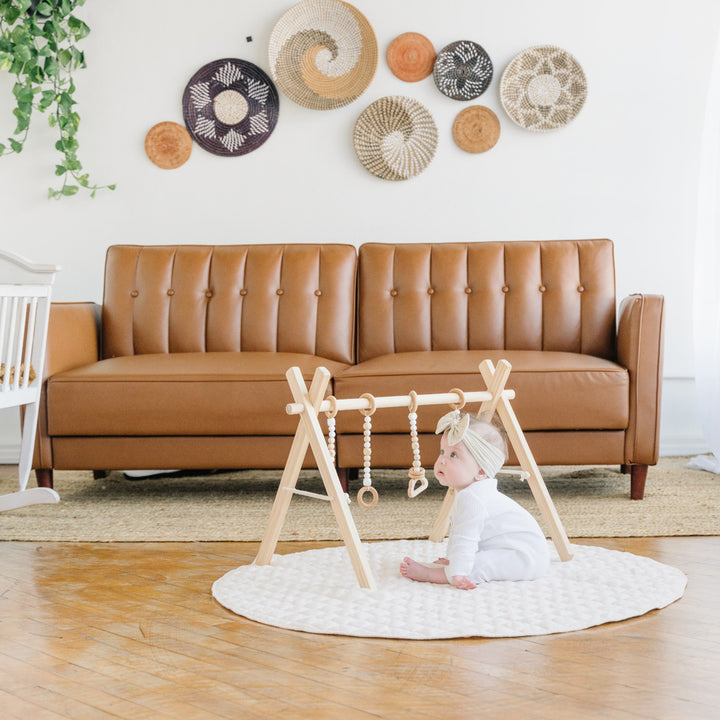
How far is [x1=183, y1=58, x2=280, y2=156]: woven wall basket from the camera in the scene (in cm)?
349

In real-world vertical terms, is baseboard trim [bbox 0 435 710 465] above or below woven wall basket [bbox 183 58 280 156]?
below

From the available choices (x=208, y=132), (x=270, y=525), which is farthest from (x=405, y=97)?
(x=270, y=525)

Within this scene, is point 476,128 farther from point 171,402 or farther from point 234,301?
point 171,402

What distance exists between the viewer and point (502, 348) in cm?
301

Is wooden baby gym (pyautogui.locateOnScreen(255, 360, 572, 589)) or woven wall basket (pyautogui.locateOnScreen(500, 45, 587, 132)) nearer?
wooden baby gym (pyautogui.locateOnScreen(255, 360, 572, 589))

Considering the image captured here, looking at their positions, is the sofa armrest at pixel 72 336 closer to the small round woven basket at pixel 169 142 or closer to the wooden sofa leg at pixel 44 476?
the wooden sofa leg at pixel 44 476

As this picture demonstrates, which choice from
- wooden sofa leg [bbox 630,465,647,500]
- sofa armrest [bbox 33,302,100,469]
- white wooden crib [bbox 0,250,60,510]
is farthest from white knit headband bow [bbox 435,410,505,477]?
sofa armrest [bbox 33,302,100,469]

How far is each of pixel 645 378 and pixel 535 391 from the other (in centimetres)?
33

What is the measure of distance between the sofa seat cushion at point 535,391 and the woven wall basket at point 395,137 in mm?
1201

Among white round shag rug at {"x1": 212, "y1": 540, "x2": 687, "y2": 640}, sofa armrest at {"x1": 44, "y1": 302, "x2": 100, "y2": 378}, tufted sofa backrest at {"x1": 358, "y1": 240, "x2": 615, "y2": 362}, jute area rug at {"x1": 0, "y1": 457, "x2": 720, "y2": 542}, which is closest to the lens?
white round shag rug at {"x1": 212, "y1": 540, "x2": 687, "y2": 640}

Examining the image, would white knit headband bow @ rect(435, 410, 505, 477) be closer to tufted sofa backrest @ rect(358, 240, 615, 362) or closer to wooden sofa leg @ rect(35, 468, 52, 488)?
tufted sofa backrest @ rect(358, 240, 615, 362)

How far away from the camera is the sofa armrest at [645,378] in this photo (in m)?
2.55

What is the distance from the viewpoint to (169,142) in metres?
3.52

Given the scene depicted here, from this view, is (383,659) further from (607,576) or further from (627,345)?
(627,345)
